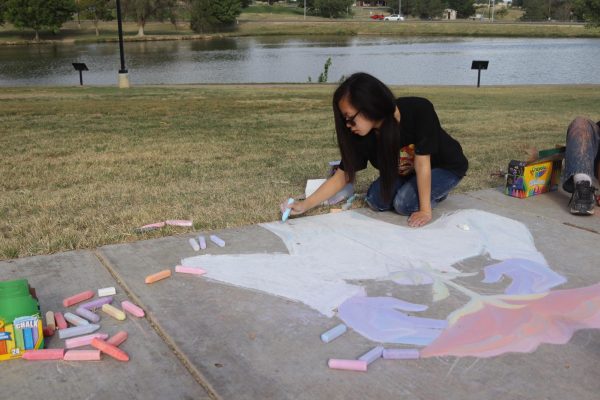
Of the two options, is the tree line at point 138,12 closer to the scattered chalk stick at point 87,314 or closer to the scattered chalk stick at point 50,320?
the scattered chalk stick at point 87,314

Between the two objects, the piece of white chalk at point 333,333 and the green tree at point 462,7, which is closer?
the piece of white chalk at point 333,333

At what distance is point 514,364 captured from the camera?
7.74 ft

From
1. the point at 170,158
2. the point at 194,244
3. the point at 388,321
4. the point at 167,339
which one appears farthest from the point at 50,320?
the point at 170,158

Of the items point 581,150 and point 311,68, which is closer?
point 581,150

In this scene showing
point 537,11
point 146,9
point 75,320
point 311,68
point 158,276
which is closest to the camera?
point 75,320

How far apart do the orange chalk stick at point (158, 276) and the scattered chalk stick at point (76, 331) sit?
516mm

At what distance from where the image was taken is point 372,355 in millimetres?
2371

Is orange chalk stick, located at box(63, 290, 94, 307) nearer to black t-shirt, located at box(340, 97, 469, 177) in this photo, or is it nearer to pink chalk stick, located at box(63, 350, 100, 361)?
pink chalk stick, located at box(63, 350, 100, 361)

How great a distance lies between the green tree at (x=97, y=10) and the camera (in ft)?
229

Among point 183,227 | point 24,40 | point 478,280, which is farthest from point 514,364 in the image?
point 24,40

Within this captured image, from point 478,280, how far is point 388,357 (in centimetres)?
Answer: 101

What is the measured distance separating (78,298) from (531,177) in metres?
3.52

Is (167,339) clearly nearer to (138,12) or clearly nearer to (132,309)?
(132,309)

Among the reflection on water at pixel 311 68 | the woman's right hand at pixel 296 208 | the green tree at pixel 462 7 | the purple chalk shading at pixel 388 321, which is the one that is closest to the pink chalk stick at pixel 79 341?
the purple chalk shading at pixel 388 321
